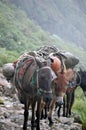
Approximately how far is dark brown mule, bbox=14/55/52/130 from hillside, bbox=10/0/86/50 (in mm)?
35371

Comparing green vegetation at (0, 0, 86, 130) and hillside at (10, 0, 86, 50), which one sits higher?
hillside at (10, 0, 86, 50)

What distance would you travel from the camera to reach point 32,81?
791 centimetres

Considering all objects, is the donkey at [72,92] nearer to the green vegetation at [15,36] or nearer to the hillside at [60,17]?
the green vegetation at [15,36]

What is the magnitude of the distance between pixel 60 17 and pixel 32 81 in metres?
43.7

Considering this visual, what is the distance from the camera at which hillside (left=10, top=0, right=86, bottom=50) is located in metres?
46.4

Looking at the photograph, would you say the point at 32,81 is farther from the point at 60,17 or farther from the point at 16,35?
the point at 60,17

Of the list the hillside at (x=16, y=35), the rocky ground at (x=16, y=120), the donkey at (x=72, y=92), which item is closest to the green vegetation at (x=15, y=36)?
the hillside at (x=16, y=35)

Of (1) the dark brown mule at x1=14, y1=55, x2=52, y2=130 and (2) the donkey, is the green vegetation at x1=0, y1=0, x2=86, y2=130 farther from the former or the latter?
(1) the dark brown mule at x1=14, y1=55, x2=52, y2=130

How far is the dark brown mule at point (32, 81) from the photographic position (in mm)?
7621

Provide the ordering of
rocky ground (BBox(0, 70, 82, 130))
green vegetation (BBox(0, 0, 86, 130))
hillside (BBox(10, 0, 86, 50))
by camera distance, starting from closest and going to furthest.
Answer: rocky ground (BBox(0, 70, 82, 130)) < green vegetation (BBox(0, 0, 86, 130)) < hillside (BBox(10, 0, 86, 50))

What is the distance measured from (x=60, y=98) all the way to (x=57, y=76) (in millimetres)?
542

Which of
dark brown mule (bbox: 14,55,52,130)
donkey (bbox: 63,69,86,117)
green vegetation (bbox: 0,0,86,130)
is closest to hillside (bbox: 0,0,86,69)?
green vegetation (bbox: 0,0,86,130)

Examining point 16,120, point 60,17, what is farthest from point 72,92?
point 60,17

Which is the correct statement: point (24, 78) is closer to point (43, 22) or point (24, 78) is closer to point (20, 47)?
point (20, 47)
